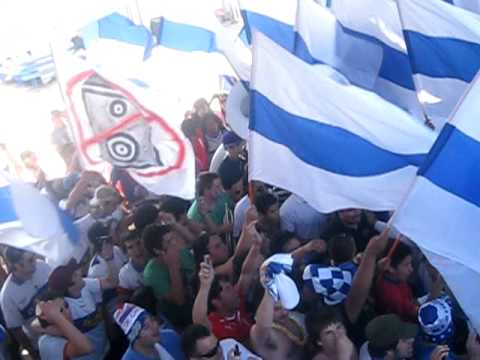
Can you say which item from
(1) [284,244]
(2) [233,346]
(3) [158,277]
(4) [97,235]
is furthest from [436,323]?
(4) [97,235]

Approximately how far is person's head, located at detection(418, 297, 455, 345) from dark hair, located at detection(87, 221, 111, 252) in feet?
8.04

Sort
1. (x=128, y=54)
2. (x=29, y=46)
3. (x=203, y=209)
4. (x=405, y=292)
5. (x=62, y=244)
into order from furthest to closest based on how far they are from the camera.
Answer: (x=29, y=46) < (x=128, y=54) < (x=203, y=209) < (x=62, y=244) < (x=405, y=292)

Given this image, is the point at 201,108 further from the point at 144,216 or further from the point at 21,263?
the point at 21,263

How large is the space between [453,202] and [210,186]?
8.69 ft

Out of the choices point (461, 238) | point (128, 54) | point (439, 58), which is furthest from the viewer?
point (128, 54)

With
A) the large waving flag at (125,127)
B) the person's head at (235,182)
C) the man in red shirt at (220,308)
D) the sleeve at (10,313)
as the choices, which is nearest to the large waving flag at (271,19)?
the person's head at (235,182)

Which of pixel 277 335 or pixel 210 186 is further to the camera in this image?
pixel 210 186

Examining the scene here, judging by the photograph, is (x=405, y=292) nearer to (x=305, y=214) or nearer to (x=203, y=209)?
(x=305, y=214)

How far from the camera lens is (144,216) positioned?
19.3 feet

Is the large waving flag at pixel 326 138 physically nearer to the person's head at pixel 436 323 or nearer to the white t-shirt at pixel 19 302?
the person's head at pixel 436 323

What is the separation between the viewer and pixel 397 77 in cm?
653

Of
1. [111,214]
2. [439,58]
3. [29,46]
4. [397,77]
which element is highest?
[439,58]

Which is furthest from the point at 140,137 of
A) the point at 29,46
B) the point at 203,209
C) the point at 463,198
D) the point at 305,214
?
the point at 29,46

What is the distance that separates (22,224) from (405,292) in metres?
2.41
